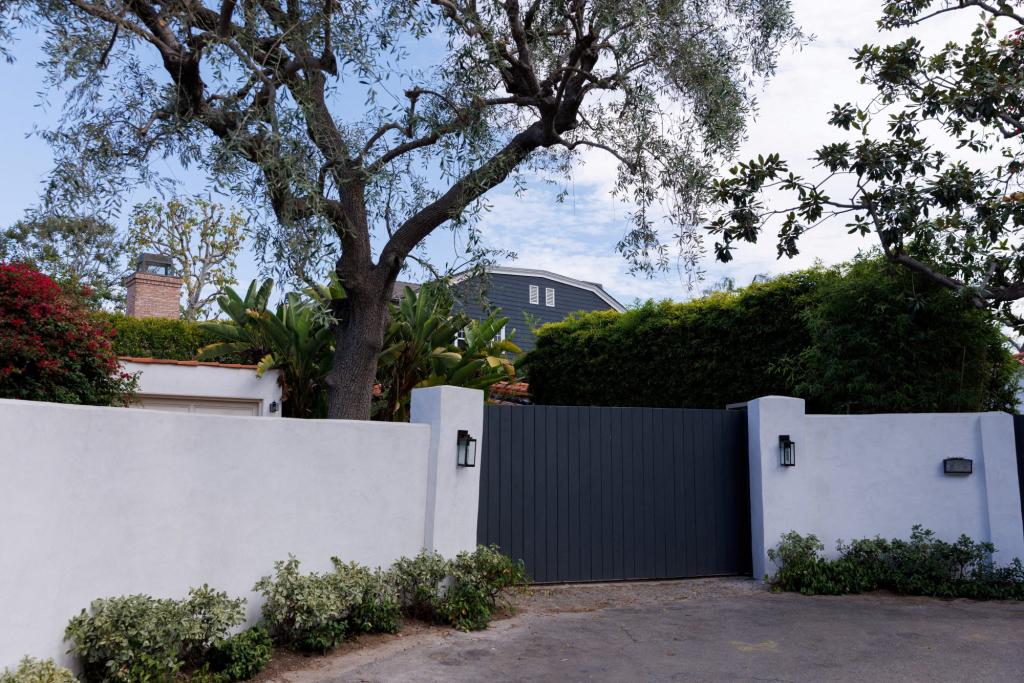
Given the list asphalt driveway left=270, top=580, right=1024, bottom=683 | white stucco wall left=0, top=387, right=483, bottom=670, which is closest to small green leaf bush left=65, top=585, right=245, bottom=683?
white stucco wall left=0, top=387, right=483, bottom=670

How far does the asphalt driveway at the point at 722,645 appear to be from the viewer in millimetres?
6141

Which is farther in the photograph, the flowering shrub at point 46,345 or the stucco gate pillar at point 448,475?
the stucco gate pillar at point 448,475

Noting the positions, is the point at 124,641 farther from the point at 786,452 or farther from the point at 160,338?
the point at 160,338

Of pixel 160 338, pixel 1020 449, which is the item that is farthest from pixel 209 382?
pixel 1020 449

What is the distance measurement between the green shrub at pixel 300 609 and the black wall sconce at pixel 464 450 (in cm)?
186

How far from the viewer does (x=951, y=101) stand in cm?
1055

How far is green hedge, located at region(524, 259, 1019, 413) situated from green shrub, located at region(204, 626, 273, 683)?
753 cm

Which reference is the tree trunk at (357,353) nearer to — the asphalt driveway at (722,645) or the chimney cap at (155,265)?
the asphalt driveway at (722,645)

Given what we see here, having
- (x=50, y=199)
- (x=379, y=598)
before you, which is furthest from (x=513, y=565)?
(x=50, y=199)

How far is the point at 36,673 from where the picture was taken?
4.83 m

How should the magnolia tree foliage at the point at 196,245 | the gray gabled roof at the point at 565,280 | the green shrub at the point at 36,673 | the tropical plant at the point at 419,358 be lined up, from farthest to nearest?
the gray gabled roof at the point at 565,280
the magnolia tree foliage at the point at 196,245
the tropical plant at the point at 419,358
the green shrub at the point at 36,673

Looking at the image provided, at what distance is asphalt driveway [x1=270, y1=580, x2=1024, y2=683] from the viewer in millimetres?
6141

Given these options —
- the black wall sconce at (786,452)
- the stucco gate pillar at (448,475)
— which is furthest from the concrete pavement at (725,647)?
the black wall sconce at (786,452)

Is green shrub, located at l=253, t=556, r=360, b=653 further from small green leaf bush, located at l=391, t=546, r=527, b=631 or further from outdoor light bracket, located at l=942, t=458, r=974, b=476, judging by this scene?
outdoor light bracket, located at l=942, t=458, r=974, b=476
